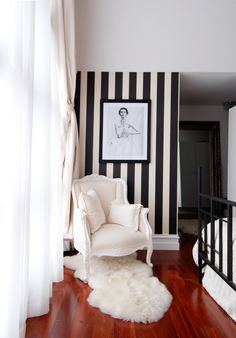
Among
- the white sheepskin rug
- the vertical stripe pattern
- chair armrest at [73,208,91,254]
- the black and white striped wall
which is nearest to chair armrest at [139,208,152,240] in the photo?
the white sheepskin rug

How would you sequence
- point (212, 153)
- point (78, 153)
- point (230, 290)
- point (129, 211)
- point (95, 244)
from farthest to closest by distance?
point (212, 153)
point (78, 153)
point (129, 211)
point (95, 244)
point (230, 290)

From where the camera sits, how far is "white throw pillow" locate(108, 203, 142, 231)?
2.61 m

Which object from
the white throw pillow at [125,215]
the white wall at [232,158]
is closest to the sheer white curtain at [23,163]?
the white throw pillow at [125,215]

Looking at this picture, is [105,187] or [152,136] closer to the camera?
[105,187]

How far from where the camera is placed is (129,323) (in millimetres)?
1666

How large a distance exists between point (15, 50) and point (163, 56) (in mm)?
2613

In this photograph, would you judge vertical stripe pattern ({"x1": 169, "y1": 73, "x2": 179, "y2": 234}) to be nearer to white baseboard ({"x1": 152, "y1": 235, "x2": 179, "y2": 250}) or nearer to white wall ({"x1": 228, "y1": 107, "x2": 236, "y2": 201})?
white baseboard ({"x1": 152, "y1": 235, "x2": 179, "y2": 250})

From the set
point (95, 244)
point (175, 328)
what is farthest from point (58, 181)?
point (175, 328)

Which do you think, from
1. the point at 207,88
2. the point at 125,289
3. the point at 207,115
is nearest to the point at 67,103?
the point at 125,289

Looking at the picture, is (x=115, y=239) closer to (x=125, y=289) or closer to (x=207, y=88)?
(x=125, y=289)

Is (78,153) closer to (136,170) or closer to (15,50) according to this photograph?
(136,170)

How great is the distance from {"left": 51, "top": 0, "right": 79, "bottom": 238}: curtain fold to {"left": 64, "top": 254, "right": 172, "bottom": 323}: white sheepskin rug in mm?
673

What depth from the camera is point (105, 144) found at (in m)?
3.32

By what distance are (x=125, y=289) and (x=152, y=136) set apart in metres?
2.02
